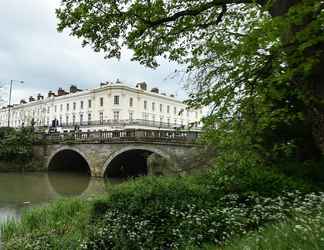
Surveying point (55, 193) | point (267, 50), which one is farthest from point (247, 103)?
point (55, 193)

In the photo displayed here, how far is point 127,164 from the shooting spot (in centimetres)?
3253

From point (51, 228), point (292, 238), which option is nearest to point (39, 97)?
point (51, 228)

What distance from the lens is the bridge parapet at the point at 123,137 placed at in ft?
74.6

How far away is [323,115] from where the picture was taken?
6195mm

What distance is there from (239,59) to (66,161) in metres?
33.1

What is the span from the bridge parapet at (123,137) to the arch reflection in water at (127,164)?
1.47 meters

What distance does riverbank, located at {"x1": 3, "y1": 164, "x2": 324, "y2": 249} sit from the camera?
469 cm

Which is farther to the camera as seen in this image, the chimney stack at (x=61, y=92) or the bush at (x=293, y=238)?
the chimney stack at (x=61, y=92)

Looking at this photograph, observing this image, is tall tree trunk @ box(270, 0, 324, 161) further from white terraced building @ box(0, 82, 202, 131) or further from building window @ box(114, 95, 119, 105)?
building window @ box(114, 95, 119, 105)

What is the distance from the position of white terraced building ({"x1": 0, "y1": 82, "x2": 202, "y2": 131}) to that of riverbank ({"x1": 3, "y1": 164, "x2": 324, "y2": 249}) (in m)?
37.9

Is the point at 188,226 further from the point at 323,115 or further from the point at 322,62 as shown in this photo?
the point at 322,62

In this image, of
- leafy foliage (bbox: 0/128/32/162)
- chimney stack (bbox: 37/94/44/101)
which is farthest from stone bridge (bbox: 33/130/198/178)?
chimney stack (bbox: 37/94/44/101)

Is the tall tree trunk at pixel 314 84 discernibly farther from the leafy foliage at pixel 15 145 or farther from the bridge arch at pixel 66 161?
the leafy foliage at pixel 15 145

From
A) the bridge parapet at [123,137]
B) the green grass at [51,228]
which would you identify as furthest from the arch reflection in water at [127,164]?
the green grass at [51,228]
